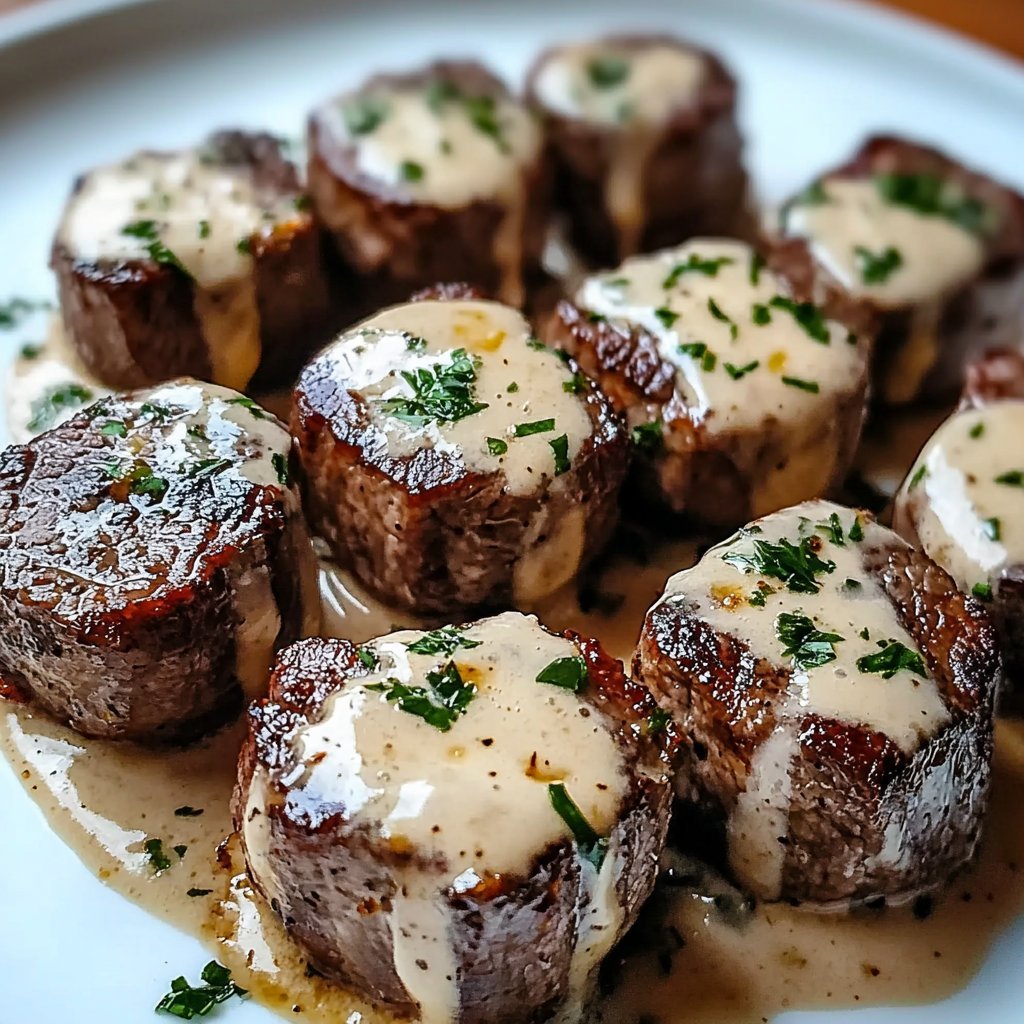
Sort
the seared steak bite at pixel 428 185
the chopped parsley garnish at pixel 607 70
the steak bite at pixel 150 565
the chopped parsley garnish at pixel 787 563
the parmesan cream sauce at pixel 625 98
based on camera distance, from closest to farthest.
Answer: the steak bite at pixel 150 565, the chopped parsley garnish at pixel 787 563, the seared steak bite at pixel 428 185, the parmesan cream sauce at pixel 625 98, the chopped parsley garnish at pixel 607 70

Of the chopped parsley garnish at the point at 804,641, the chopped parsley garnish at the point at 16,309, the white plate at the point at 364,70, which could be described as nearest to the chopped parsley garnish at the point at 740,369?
the chopped parsley garnish at the point at 804,641

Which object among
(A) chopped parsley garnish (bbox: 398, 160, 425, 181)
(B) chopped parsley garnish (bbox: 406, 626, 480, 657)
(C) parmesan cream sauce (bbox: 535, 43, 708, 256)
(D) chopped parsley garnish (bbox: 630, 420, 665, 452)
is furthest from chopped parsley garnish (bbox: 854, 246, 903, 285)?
(B) chopped parsley garnish (bbox: 406, 626, 480, 657)

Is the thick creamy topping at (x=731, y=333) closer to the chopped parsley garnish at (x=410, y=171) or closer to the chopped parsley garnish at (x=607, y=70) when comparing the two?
the chopped parsley garnish at (x=410, y=171)

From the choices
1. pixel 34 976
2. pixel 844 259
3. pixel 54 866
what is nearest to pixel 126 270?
pixel 54 866

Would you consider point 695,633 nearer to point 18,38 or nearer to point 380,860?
point 380,860

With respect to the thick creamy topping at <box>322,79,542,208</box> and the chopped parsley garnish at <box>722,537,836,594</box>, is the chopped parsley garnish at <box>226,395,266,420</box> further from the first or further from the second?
the chopped parsley garnish at <box>722,537,836,594</box>

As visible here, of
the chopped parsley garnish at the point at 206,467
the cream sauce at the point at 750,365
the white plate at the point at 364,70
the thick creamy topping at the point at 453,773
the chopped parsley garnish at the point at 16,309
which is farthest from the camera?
the white plate at the point at 364,70
